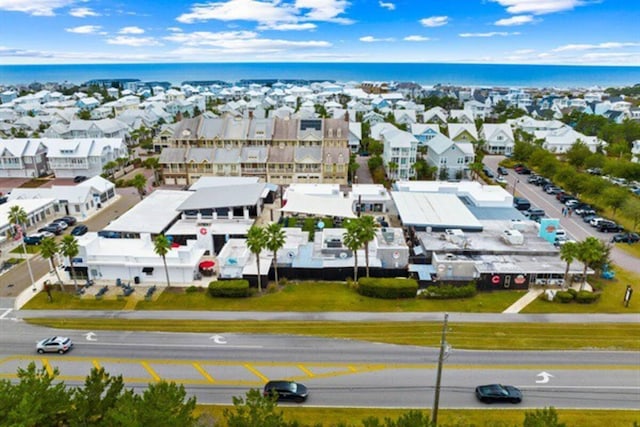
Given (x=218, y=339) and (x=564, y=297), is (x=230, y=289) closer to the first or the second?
(x=218, y=339)

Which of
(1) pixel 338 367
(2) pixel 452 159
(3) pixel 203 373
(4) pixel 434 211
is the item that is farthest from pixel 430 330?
(2) pixel 452 159

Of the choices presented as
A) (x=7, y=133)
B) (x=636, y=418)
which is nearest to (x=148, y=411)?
(x=636, y=418)

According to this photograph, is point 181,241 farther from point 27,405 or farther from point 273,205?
point 27,405

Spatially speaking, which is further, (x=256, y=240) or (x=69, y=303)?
(x=69, y=303)

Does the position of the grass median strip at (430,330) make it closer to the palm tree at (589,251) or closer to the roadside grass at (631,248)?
the palm tree at (589,251)

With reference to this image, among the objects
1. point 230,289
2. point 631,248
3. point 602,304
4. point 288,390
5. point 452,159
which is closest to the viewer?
point 288,390

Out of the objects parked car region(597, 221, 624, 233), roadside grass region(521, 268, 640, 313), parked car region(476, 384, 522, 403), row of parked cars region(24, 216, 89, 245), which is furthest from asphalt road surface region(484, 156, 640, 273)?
row of parked cars region(24, 216, 89, 245)
